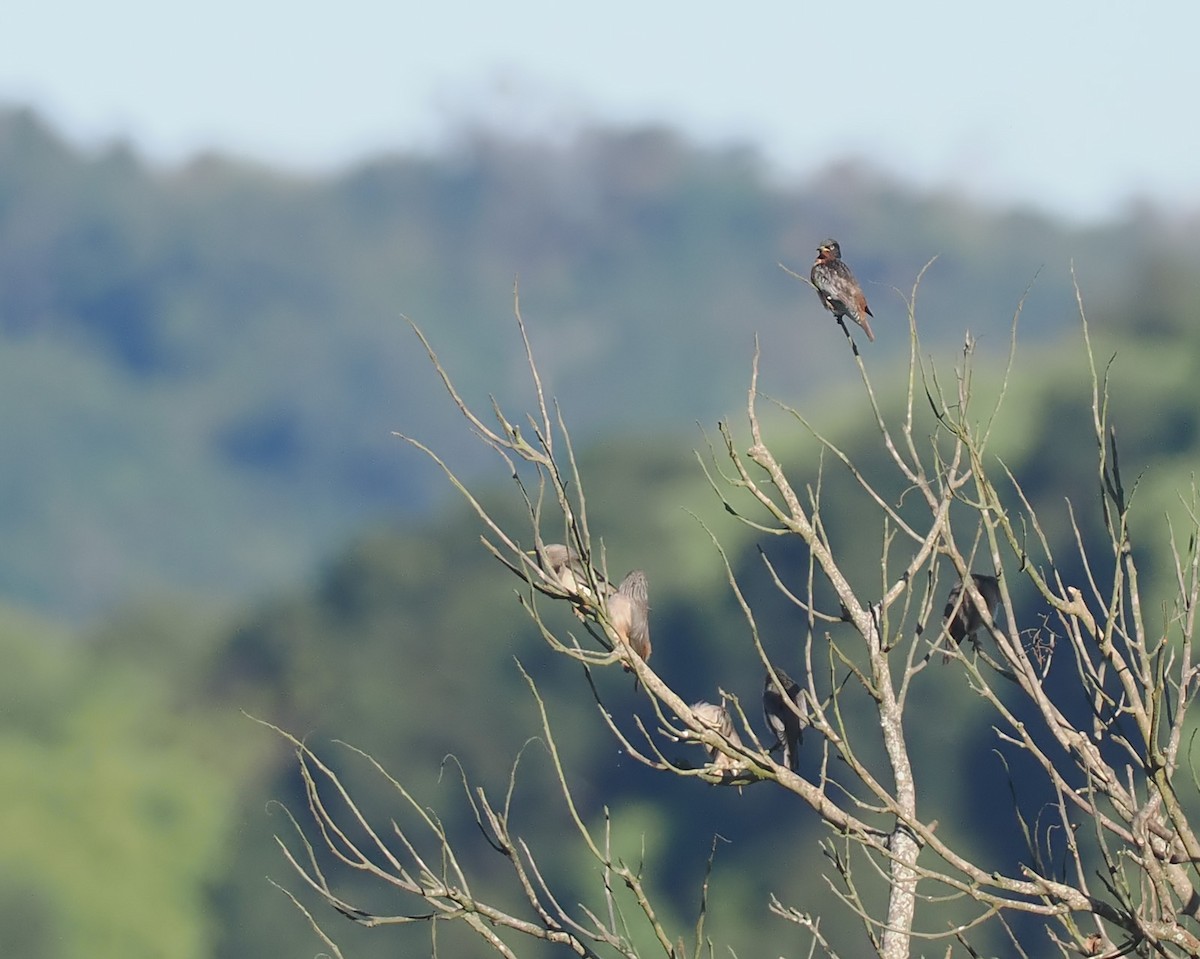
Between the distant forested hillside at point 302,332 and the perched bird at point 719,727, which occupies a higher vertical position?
the perched bird at point 719,727

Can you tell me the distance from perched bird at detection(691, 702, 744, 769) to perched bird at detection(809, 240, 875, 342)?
5.40 feet

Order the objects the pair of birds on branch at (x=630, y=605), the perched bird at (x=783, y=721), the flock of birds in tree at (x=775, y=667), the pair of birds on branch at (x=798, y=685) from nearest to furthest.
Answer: the flock of birds in tree at (x=775, y=667), the pair of birds on branch at (x=798, y=685), the pair of birds on branch at (x=630, y=605), the perched bird at (x=783, y=721)

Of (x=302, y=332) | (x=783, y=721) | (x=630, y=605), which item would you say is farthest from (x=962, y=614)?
(x=302, y=332)

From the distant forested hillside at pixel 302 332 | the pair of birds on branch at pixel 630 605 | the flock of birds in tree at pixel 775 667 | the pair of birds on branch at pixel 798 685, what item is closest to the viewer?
the flock of birds in tree at pixel 775 667

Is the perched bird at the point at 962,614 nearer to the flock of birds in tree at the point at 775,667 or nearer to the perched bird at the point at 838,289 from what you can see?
the flock of birds in tree at the point at 775,667

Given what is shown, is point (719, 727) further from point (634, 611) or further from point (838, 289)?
point (838, 289)

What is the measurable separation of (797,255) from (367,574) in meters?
24.7

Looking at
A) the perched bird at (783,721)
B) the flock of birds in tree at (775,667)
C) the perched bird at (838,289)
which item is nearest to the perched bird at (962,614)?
the flock of birds in tree at (775,667)

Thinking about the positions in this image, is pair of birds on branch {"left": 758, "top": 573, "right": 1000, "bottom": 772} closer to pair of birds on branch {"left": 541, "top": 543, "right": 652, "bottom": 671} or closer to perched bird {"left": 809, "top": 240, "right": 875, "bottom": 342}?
pair of birds on branch {"left": 541, "top": 543, "right": 652, "bottom": 671}

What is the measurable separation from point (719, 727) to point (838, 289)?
2.96 meters

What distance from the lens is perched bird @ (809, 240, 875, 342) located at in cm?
735

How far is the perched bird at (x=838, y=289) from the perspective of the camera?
735 cm

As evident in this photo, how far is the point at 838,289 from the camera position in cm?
755

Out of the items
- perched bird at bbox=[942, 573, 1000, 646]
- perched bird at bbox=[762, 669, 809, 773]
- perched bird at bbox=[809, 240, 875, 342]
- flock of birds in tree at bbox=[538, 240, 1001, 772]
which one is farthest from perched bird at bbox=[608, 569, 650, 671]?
perched bird at bbox=[809, 240, 875, 342]
